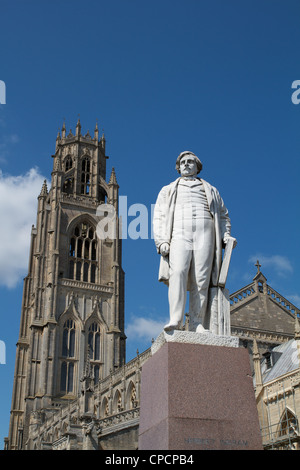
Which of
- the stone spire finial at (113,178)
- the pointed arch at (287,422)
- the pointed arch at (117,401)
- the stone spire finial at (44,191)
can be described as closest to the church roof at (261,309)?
the pointed arch at (287,422)

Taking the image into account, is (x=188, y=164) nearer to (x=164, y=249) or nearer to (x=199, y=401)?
(x=164, y=249)

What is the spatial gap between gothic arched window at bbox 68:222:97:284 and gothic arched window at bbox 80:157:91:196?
6443mm

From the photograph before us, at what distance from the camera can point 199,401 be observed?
578cm

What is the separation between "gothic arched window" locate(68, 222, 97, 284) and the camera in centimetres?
6022

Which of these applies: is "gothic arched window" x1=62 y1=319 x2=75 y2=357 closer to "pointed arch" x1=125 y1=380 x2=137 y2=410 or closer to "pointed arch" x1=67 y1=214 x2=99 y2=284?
"pointed arch" x1=67 y1=214 x2=99 y2=284

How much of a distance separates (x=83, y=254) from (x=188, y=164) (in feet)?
178

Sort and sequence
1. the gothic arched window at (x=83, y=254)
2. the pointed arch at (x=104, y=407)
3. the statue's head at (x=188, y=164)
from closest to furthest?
the statue's head at (x=188, y=164) < the pointed arch at (x=104, y=407) < the gothic arched window at (x=83, y=254)

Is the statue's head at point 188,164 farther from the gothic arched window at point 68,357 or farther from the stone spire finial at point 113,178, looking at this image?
the stone spire finial at point 113,178

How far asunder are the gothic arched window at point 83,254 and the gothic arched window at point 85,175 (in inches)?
254

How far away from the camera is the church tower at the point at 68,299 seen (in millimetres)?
53344

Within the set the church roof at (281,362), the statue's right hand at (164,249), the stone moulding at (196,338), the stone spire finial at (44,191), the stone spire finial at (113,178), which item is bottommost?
the stone moulding at (196,338)

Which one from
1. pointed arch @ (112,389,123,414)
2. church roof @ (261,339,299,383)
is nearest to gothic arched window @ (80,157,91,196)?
pointed arch @ (112,389,123,414)

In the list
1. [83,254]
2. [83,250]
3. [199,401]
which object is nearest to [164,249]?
[199,401]
